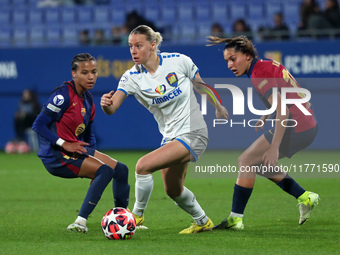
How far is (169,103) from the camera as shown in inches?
267

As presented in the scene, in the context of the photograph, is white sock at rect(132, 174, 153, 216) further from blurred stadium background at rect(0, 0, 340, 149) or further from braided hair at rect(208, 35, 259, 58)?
blurred stadium background at rect(0, 0, 340, 149)

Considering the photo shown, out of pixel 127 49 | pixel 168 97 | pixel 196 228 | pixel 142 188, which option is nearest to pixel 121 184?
pixel 142 188

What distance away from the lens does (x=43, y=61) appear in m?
18.9

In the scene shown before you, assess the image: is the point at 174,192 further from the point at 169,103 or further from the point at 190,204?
the point at 169,103

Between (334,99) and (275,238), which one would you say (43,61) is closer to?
(334,99)

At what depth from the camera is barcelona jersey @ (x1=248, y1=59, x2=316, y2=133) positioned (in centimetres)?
663

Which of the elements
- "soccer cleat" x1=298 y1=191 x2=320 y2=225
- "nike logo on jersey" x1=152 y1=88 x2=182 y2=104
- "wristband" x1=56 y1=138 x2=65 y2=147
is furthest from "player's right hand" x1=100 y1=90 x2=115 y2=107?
"soccer cleat" x1=298 y1=191 x2=320 y2=225

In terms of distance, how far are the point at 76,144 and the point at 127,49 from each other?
1160 cm

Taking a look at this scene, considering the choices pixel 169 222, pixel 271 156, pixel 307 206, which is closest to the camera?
pixel 271 156

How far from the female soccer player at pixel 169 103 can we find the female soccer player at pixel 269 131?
0.40 metres

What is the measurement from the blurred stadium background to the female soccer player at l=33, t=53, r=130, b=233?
8.91 meters

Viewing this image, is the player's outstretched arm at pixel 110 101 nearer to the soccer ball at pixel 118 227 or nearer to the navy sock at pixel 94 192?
the navy sock at pixel 94 192

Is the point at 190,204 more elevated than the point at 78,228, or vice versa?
the point at 190,204

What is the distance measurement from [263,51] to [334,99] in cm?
224
